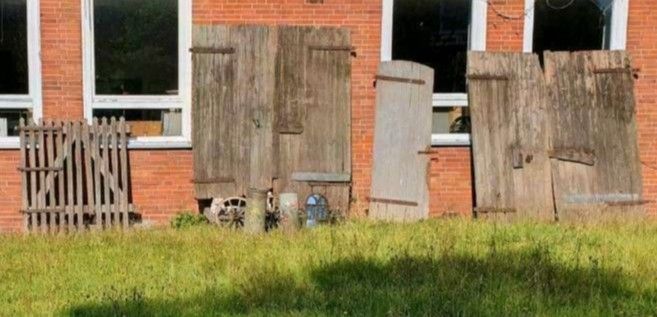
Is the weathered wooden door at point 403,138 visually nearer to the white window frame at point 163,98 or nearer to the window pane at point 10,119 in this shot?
the white window frame at point 163,98

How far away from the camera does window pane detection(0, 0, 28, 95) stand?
823cm

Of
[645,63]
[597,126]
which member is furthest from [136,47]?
[645,63]

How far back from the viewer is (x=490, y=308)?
5.29 m

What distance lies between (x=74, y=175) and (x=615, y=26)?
6.93 m

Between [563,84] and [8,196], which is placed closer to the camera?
[8,196]

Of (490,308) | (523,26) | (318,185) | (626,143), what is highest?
(523,26)

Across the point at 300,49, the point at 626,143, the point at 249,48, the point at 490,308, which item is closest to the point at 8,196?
the point at 249,48

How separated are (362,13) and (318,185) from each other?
7.14ft

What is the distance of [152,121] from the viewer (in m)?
8.60

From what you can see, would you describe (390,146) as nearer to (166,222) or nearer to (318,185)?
(318,185)

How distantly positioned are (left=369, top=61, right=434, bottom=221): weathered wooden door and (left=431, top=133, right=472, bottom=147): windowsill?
0.75 ft

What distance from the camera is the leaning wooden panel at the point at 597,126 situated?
28.8 ft

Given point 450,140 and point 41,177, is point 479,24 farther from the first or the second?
point 41,177

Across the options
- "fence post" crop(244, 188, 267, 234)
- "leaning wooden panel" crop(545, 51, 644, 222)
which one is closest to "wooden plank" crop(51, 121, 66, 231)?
"fence post" crop(244, 188, 267, 234)
